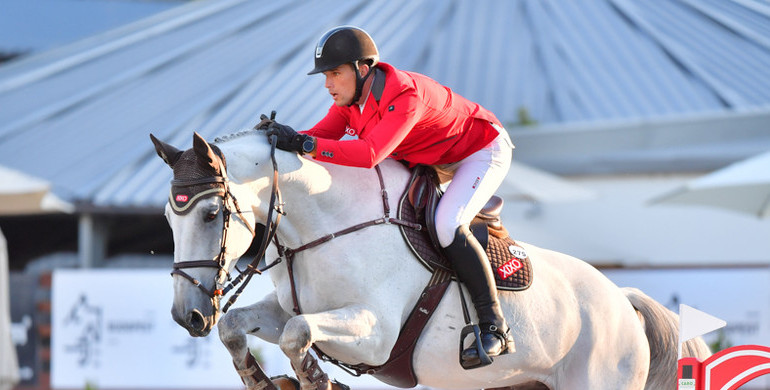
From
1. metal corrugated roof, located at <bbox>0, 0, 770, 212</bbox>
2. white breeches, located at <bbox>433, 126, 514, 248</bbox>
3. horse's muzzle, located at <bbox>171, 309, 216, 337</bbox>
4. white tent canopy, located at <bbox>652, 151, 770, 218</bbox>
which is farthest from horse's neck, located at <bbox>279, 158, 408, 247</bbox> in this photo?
metal corrugated roof, located at <bbox>0, 0, 770, 212</bbox>

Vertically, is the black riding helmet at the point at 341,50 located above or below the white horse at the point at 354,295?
above

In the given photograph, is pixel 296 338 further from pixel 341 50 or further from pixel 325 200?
pixel 341 50

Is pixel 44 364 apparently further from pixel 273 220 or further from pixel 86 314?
pixel 273 220

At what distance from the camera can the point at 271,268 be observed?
4.22m

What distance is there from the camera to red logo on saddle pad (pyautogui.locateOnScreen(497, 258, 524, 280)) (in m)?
4.27

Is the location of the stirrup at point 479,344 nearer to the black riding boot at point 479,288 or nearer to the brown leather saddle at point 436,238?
the black riding boot at point 479,288

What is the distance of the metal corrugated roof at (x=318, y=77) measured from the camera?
39.4 ft

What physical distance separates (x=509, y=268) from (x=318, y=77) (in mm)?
9505

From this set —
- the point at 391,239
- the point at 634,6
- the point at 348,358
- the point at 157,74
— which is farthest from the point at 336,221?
the point at 634,6

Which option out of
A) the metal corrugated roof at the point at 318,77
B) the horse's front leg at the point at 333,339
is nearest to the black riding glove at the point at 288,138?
the horse's front leg at the point at 333,339

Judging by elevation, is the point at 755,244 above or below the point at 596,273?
below

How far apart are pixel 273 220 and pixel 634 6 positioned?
536 inches

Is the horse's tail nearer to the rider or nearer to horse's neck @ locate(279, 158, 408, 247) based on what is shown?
the rider

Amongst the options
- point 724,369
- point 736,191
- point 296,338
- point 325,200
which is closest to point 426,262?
point 325,200
